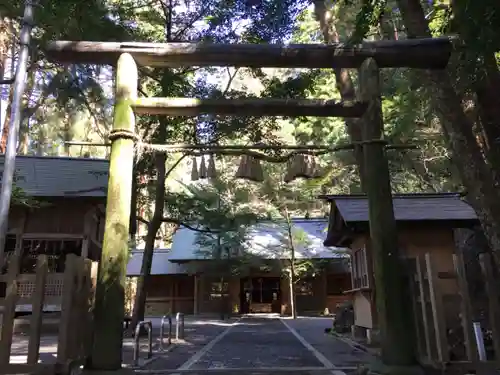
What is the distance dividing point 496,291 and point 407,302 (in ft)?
4.67

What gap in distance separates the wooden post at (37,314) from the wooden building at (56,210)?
29.9ft

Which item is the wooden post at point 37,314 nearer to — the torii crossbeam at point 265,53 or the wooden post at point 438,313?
the torii crossbeam at point 265,53

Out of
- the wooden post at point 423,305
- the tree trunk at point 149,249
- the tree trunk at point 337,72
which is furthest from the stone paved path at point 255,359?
the tree trunk at point 337,72

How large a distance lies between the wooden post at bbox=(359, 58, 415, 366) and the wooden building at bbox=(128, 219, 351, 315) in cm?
1946

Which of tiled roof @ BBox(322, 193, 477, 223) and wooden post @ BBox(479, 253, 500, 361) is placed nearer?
wooden post @ BBox(479, 253, 500, 361)

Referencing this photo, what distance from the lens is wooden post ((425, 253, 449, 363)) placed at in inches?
219

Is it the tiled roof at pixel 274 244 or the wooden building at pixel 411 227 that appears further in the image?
the tiled roof at pixel 274 244

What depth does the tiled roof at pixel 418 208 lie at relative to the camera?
1138 cm

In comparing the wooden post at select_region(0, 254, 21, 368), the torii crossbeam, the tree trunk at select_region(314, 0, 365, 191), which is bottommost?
the wooden post at select_region(0, 254, 21, 368)

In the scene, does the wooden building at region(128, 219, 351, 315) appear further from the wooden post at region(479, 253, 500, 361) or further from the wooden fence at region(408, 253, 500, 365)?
the wooden post at region(479, 253, 500, 361)

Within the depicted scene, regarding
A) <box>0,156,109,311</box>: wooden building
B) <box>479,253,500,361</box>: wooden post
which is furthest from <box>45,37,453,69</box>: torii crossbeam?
<box>0,156,109,311</box>: wooden building

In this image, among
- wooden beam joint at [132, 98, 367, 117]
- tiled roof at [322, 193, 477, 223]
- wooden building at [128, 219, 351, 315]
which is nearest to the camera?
wooden beam joint at [132, 98, 367, 117]

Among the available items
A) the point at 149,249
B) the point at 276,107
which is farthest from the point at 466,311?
the point at 149,249

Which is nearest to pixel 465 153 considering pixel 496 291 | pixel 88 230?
pixel 496 291
